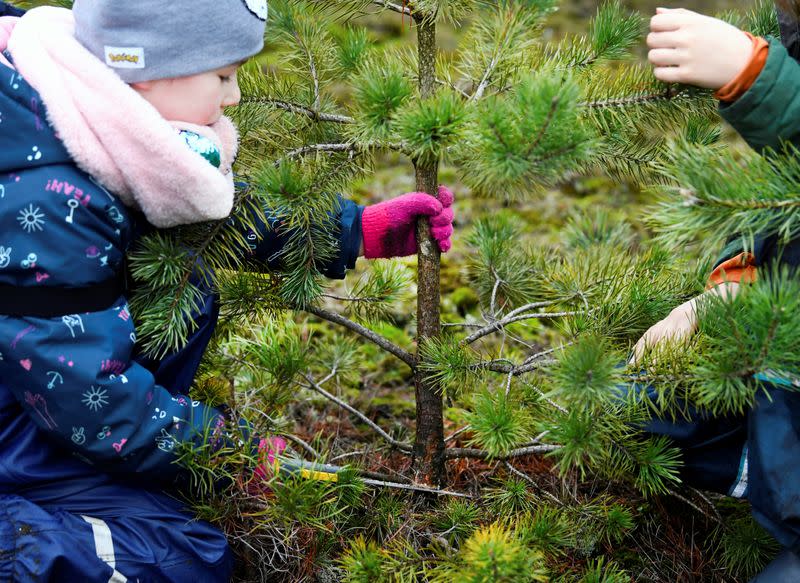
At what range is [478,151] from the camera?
1080mm

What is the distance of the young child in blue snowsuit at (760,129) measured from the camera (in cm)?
108

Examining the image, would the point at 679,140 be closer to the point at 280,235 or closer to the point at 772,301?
the point at 772,301

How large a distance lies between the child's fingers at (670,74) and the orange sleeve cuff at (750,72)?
64mm

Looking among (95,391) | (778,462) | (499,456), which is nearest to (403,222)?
(499,456)

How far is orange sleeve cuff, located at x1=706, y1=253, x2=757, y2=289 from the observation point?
1257mm

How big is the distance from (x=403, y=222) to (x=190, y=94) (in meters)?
0.40

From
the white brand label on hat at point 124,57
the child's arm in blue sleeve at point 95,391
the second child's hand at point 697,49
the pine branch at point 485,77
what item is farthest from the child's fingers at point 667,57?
the child's arm in blue sleeve at point 95,391

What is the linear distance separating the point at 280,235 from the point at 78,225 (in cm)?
34

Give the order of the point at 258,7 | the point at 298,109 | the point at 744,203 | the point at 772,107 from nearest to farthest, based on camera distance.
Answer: the point at 744,203, the point at 772,107, the point at 258,7, the point at 298,109

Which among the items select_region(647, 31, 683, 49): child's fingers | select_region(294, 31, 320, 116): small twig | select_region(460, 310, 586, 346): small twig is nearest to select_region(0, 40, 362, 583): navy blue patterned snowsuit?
select_region(294, 31, 320, 116): small twig

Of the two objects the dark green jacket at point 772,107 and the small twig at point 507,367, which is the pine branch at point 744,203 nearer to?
the dark green jacket at point 772,107

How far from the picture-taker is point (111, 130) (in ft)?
3.72

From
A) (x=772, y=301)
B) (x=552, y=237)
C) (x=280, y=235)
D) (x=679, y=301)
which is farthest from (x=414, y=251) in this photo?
(x=552, y=237)

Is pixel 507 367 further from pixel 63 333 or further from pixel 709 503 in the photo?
pixel 63 333
